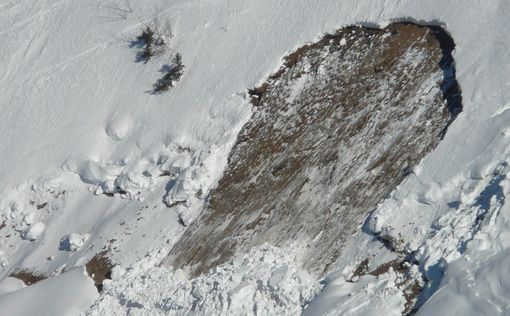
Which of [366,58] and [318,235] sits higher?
[366,58]

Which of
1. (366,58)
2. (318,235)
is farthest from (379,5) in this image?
(318,235)

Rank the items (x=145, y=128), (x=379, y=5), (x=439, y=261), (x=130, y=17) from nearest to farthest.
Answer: (x=439, y=261), (x=379, y=5), (x=145, y=128), (x=130, y=17)

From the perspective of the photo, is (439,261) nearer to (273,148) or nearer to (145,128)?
(273,148)

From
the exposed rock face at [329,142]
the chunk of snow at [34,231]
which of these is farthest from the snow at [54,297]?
the exposed rock face at [329,142]

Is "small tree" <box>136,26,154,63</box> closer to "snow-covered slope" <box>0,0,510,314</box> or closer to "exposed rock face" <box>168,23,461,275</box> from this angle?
"snow-covered slope" <box>0,0,510,314</box>

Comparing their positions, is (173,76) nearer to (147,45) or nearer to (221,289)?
(147,45)

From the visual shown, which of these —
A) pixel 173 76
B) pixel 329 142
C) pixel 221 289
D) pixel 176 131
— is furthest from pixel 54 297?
pixel 329 142
